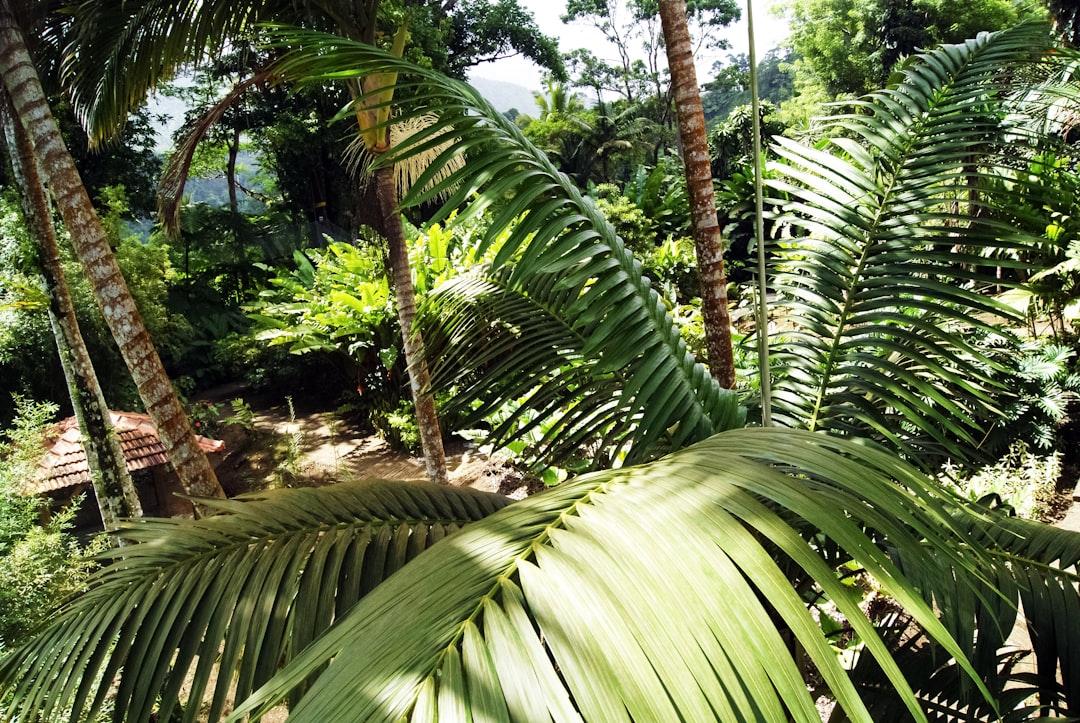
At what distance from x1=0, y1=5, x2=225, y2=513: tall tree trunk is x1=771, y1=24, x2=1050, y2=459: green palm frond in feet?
8.88

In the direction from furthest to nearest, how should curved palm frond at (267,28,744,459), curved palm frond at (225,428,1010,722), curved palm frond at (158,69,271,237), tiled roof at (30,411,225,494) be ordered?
tiled roof at (30,411,225,494) < curved palm frond at (158,69,271,237) < curved palm frond at (267,28,744,459) < curved palm frond at (225,428,1010,722)

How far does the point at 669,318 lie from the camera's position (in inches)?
65.8

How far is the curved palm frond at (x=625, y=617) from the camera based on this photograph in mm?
552

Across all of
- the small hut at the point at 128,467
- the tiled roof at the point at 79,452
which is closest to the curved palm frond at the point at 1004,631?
the small hut at the point at 128,467

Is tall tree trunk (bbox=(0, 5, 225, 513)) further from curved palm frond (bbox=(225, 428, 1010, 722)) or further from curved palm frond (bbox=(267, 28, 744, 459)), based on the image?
curved palm frond (bbox=(225, 428, 1010, 722))

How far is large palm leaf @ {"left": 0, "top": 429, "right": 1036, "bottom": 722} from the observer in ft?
1.84

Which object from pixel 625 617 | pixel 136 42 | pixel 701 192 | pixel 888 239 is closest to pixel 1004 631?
pixel 888 239

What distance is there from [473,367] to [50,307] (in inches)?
122

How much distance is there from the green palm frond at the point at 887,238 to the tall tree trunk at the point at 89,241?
2.71 m

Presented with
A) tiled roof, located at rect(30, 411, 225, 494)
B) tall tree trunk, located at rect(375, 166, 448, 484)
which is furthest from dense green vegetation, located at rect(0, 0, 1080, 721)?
tiled roof, located at rect(30, 411, 225, 494)

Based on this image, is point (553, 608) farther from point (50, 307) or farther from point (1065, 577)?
point (50, 307)

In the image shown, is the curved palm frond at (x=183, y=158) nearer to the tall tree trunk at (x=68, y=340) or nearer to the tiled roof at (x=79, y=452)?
the tall tree trunk at (x=68, y=340)

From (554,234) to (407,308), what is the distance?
8.16ft

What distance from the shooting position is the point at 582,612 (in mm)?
607
